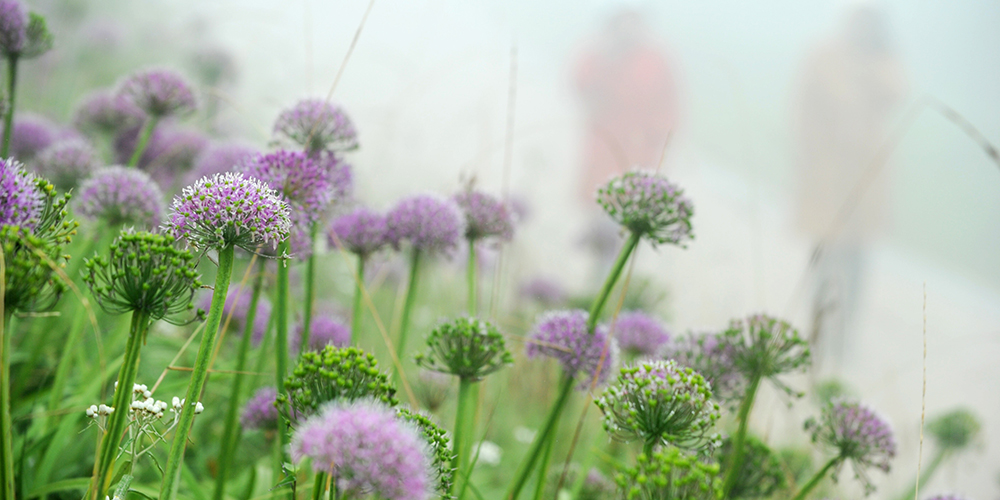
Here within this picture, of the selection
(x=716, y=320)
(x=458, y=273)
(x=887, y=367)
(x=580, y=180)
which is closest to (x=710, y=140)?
(x=887, y=367)

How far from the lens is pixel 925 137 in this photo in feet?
136

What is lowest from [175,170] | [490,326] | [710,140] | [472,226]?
[490,326]

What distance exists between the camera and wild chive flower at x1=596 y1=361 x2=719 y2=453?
A: 1.58m

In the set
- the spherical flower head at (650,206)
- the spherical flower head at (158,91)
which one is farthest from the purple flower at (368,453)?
the spherical flower head at (158,91)

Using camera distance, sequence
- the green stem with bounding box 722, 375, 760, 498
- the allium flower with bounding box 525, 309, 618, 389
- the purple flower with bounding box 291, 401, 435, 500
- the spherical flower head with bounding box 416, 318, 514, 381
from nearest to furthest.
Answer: the purple flower with bounding box 291, 401, 435, 500 → the spherical flower head with bounding box 416, 318, 514, 381 → the green stem with bounding box 722, 375, 760, 498 → the allium flower with bounding box 525, 309, 618, 389

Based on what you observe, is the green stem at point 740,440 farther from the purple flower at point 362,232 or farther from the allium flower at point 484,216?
the purple flower at point 362,232

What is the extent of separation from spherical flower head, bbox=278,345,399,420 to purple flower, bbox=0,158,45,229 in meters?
0.68

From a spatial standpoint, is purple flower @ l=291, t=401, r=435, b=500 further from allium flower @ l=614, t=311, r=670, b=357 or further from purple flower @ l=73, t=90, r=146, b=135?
purple flower @ l=73, t=90, r=146, b=135

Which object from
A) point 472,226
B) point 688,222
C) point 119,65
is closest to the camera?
point 688,222

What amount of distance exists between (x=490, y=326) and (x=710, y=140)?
32.2 m

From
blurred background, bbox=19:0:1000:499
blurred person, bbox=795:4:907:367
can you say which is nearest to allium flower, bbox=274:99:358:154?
blurred background, bbox=19:0:1000:499

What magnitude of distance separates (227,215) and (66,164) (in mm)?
2305

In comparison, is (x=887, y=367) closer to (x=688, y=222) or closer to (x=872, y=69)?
(x=872, y=69)

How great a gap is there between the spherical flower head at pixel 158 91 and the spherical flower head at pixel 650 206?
2.32 m
